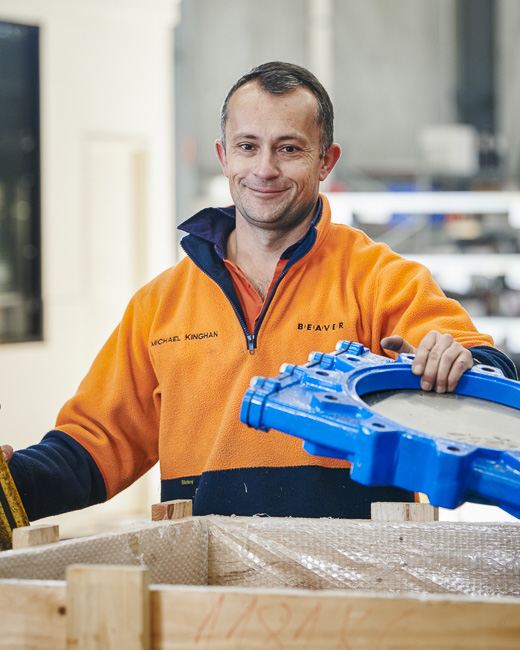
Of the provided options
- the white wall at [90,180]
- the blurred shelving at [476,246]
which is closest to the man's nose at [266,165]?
the white wall at [90,180]

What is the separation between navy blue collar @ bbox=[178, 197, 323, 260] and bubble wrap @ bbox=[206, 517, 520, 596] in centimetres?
64

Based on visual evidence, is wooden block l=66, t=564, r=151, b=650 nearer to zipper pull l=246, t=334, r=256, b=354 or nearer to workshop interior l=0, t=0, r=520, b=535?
zipper pull l=246, t=334, r=256, b=354

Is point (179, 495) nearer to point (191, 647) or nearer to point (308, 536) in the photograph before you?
point (308, 536)

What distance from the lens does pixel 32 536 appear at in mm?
1018

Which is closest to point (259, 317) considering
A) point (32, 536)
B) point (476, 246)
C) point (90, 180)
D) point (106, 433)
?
point (106, 433)

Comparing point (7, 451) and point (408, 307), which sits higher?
point (408, 307)

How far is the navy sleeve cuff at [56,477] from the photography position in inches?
57.2

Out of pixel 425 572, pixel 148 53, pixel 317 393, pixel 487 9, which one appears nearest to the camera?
pixel 317 393

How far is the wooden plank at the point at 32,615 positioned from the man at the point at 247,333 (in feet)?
1.98

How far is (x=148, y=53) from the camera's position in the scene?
16.5ft

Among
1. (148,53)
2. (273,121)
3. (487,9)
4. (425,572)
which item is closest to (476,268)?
(148,53)

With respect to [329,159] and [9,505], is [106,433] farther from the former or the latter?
[329,159]

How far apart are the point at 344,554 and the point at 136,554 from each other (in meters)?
0.29

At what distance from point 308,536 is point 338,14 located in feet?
26.3
